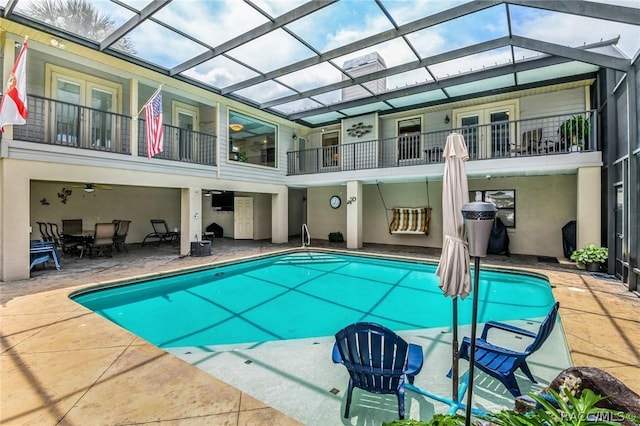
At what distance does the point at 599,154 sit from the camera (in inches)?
304

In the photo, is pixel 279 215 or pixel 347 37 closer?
pixel 347 37

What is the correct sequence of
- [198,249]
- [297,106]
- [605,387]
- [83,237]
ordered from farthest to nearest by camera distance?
[297,106], [198,249], [83,237], [605,387]

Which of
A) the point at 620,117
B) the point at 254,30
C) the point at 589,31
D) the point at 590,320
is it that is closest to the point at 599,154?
the point at 620,117

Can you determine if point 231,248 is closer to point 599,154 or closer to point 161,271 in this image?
point 161,271

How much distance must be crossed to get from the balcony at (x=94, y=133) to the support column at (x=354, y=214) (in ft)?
17.3

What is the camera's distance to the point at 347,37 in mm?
6883

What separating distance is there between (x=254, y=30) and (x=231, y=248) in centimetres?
798

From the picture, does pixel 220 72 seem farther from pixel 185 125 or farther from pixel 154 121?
pixel 185 125

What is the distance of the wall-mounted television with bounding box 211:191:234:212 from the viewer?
14.0m

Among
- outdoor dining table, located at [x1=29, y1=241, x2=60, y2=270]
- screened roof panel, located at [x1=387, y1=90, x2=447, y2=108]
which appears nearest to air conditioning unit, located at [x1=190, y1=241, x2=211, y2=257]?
outdoor dining table, located at [x1=29, y1=241, x2=60, y2=270]

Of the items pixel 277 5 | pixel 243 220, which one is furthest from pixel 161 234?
pixel 277 5

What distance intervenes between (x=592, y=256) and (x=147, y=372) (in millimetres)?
9411

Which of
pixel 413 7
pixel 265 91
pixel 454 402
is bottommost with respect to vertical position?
pixel 454 402

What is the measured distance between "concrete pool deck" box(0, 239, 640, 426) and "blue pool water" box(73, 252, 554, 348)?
70 centimetres
